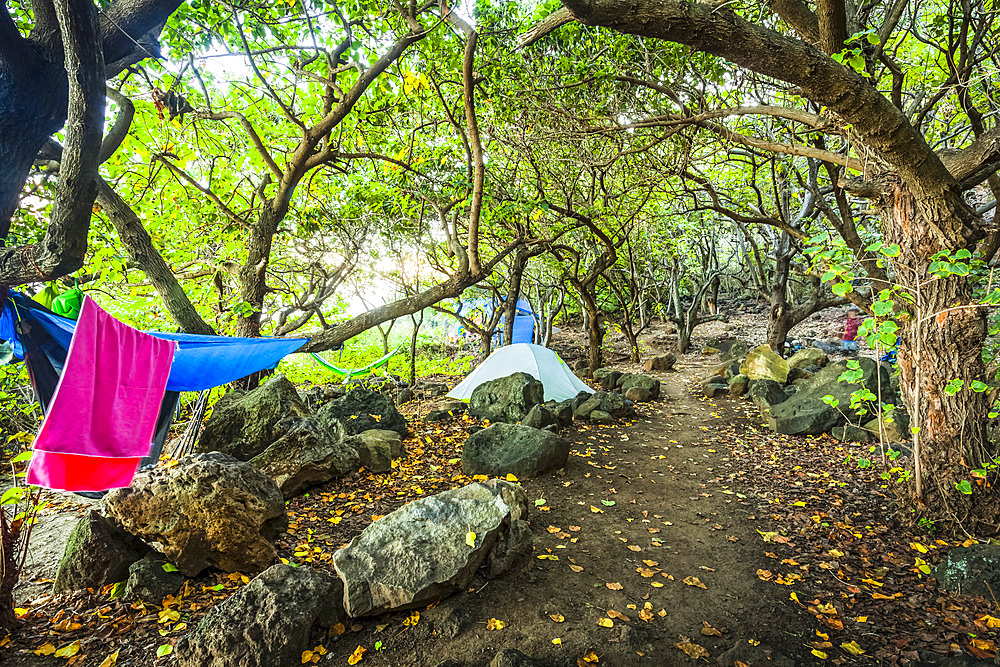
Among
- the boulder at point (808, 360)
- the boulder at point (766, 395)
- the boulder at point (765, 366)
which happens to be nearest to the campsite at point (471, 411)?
the boulder at point (766, 395)

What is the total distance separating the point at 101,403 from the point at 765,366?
8382 millimetres

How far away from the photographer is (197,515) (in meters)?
2.74

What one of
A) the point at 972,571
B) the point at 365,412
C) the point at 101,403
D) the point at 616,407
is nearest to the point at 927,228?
the point at 972,571

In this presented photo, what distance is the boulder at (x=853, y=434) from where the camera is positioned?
16.1 ft

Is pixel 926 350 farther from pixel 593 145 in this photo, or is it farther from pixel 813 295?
pixel 813 295

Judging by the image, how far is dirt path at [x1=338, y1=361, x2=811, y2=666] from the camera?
226 centimetres

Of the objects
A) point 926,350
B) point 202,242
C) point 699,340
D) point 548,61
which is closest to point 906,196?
point 926,350

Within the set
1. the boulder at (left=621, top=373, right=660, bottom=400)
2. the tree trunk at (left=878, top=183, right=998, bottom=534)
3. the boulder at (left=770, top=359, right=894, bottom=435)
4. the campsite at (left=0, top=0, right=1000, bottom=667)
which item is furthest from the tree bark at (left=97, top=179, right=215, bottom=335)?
the boulder at (left=770, top=359, right=894, bottom=435)

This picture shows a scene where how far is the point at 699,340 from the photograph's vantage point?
14133 millimetres

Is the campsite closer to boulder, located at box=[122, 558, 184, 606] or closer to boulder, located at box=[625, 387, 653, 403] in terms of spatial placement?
boulder, located at box=[122, 558, 184, 606]

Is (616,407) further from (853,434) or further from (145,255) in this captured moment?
(145,255)

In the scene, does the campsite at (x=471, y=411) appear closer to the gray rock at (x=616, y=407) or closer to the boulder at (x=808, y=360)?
the gray rock at (x=616, y=407)

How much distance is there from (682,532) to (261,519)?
3022 mm

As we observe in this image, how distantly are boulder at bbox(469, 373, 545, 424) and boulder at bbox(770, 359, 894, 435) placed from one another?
3111 millimetres
